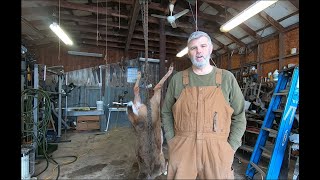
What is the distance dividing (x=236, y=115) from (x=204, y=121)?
336mm

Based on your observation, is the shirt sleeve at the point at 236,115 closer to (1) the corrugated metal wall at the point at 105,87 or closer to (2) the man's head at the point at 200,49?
(2) the man's head at the point at 200,49

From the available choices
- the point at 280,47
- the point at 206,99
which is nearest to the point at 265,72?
the point at 280,47

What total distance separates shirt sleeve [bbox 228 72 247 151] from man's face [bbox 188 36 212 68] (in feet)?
0.92

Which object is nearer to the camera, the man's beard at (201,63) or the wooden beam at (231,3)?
the man's beard at (201,63)

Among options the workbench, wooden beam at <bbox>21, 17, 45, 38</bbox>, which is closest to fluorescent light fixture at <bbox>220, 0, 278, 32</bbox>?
the workbench

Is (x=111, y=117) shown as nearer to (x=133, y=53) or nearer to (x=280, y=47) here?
(x=133, y=53)

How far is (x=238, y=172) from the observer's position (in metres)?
3.22

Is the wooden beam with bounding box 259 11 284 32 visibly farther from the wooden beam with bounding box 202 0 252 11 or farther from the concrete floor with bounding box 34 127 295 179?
the concrete floor with bounding box 34 127 295 179

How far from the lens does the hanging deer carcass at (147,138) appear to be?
267cm

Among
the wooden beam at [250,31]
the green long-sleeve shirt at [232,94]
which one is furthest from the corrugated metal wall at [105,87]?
the green long-sleeve shirt at [232,94]

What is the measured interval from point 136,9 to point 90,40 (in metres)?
Result: 4.45

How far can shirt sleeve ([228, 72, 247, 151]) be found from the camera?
1614 mm

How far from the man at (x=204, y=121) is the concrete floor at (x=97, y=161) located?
1.73 m
